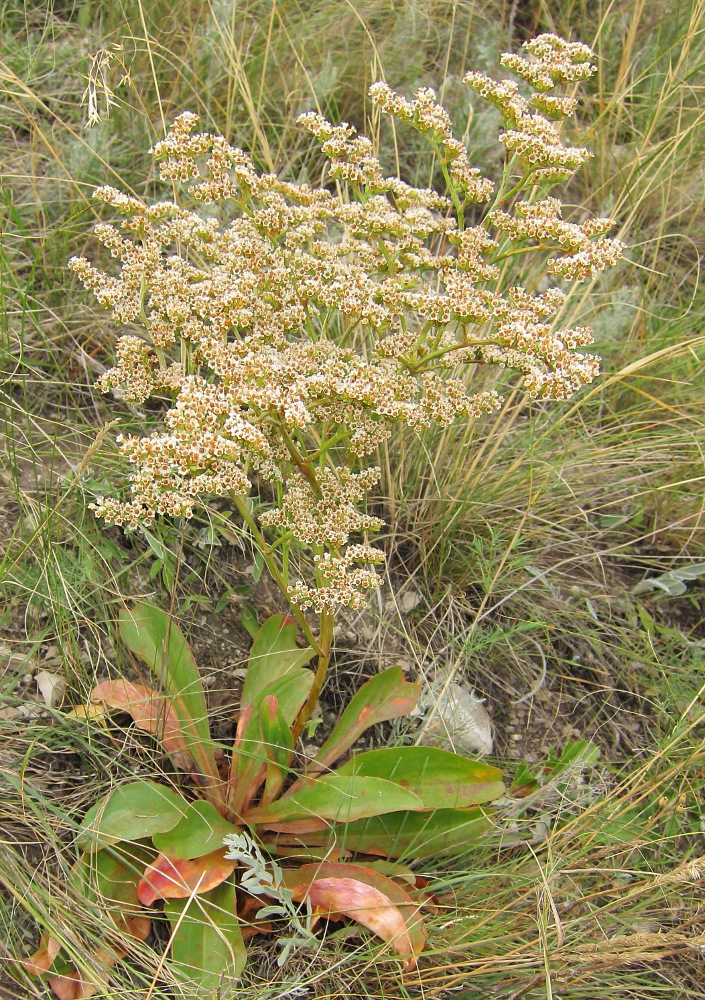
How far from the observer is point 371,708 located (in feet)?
8.71

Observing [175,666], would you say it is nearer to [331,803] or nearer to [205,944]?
[331,803]

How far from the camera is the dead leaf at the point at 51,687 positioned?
261cm

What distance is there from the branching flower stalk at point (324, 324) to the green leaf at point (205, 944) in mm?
601

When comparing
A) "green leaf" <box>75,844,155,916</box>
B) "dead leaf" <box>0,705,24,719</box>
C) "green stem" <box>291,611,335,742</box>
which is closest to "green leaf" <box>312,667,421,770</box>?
"green stem" <box>291,611,335,742</box>

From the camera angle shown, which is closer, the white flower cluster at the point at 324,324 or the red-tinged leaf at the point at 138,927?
the white flower cluster at the point at 324,324

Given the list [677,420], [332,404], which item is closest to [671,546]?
[677,420]

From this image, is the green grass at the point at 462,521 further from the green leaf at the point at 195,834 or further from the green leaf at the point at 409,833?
the green leaf at the point at 195,834

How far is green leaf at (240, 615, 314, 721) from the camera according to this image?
2.71m

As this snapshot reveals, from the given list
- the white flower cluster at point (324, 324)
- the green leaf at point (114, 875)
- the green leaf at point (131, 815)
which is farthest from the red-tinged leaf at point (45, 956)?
the white flower cluster at point (324, 324)

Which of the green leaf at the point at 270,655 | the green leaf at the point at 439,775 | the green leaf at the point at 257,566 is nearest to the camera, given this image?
the green leaf at the point at 439,775

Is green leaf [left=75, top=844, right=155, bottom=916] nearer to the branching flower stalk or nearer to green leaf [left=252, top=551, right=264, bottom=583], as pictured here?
the branching flower stalk

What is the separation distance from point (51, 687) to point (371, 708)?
1.02 meters

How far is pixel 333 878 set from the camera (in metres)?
2.30

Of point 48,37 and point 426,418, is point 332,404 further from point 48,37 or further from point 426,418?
point 48,37
